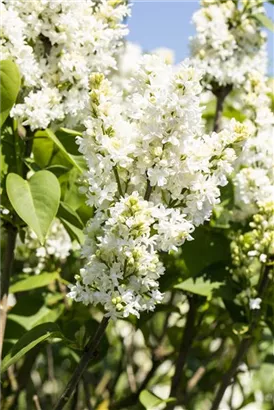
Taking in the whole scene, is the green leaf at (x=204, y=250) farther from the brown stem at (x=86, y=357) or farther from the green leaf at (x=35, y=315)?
the brown stem at (x=86, y=357)

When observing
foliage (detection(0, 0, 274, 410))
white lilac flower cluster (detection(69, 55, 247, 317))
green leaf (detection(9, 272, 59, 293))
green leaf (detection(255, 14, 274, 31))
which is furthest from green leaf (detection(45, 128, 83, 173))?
green leaf (detection(255, 14, 274, 31))

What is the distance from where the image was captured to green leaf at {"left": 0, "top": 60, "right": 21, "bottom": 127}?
4.99 ft

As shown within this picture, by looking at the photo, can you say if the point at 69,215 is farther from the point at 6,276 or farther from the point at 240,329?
the point at 240,329

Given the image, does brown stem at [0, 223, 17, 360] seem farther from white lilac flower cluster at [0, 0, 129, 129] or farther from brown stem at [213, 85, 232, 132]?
brown stem at [213, 85, 232, 132]

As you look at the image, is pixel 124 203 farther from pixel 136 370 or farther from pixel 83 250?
pixel 136 370

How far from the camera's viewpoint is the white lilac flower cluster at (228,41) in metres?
2.15

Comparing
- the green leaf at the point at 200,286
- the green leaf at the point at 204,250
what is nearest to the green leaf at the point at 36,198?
the green leaf at the point at 200,286

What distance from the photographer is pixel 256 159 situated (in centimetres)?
195

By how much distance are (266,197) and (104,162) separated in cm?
72

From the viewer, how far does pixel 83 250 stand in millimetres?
1309

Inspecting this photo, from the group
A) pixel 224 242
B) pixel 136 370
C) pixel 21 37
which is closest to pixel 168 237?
pixel 21 37

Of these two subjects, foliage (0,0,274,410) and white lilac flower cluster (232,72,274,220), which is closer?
foliage (0,0,274,410)

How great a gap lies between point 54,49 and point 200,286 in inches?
25.5

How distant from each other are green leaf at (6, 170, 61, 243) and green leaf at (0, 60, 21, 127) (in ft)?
0.43
